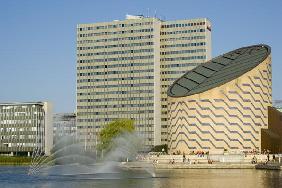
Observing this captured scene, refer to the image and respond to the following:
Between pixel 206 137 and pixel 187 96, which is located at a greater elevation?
pixel 187 96

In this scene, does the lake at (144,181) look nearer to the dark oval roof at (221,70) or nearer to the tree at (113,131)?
the dark oval roof at (221,70)

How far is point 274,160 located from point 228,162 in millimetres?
10315

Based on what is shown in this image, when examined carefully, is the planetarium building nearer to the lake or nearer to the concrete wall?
the concrete wall

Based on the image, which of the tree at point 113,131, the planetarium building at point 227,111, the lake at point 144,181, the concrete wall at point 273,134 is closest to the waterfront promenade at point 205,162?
the planetarium building at point 227,111

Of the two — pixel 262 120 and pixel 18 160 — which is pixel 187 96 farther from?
pixel 18 160

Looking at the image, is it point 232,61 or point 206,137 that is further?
point 232,61

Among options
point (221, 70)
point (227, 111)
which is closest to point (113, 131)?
point (221, 70)

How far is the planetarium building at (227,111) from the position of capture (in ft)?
517

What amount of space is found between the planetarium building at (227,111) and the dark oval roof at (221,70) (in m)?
0.44

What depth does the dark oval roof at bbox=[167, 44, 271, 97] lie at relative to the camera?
162m

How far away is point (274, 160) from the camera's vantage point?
13588 cm

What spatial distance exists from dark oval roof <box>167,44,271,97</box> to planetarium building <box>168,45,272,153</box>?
436mm

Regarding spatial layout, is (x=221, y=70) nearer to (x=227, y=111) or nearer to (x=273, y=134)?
(x=227, y=111)

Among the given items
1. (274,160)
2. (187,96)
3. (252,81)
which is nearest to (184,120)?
(187,96)
